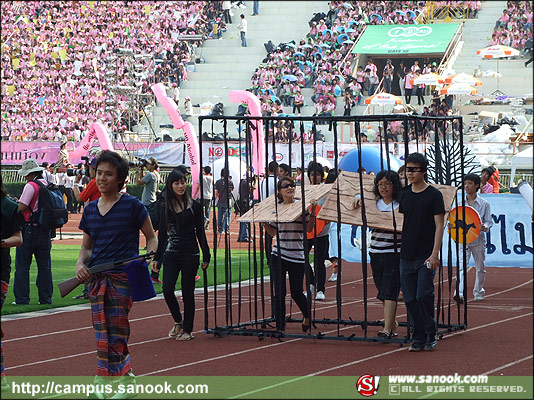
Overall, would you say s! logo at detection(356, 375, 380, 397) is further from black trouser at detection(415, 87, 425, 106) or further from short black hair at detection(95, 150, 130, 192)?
black trouser at detection(415, 87, 425, 106)

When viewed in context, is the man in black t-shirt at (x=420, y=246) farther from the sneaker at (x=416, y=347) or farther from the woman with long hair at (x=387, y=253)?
the woman with long hair at (x=387, y=253)

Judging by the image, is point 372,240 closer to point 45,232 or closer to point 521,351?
point 521,351

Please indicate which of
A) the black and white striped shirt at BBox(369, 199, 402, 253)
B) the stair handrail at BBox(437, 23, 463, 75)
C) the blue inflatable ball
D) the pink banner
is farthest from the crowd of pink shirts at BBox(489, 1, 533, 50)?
the black and white striped shirt at BBox(369, 199, 402, 253)

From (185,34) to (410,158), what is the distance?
43.7 m

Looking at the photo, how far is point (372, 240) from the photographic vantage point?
35.1 feet

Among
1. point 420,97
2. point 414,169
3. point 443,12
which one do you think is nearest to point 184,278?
point 414,169

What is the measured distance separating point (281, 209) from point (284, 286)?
2.58ft

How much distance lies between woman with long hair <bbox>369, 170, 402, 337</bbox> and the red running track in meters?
0.38

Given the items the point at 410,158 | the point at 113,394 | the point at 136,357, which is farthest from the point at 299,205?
the point at 113,394

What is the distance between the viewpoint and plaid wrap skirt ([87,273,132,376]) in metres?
7.38

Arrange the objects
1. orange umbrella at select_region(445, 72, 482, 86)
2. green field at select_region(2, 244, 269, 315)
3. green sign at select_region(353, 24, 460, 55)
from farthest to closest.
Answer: green sign at select_region(353, 24, 460, 55), orange umbrella at select_region(445, 72, 482, 86), green field at select_region(2, 244, 269, 315)

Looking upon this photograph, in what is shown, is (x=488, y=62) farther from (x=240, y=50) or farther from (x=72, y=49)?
(x=72, y=49)

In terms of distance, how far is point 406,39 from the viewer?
150 ft

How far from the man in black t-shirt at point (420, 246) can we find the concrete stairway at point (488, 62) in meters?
30.5
